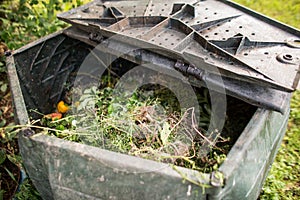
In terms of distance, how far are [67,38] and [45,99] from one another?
464 millimetres

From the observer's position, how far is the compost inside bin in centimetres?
181

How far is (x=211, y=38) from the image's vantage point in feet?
6.17

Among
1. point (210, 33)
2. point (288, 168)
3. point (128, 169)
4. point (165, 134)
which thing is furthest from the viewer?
point (288, 168)

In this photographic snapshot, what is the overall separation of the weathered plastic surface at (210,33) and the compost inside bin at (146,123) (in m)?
0.38

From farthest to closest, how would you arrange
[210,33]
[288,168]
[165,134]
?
[288,168]
[210,33]
[165,134]

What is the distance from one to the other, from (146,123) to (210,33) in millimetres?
632

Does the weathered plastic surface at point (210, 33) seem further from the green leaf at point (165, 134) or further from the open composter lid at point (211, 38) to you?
the green leaf at point (165, 134)

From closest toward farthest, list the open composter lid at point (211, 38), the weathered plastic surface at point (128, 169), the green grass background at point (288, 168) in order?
the weathered plastic surface at point (128, 169) < the open composter lid at point (211, 38) < the green grass background at point (288, 168)

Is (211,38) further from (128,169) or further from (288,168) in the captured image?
(288,168)

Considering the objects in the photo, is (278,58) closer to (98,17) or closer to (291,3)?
(98,17)

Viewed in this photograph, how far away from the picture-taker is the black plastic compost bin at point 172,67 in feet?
4.60

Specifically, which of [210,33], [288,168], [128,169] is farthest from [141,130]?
[288,168]

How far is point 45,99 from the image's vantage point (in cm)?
244

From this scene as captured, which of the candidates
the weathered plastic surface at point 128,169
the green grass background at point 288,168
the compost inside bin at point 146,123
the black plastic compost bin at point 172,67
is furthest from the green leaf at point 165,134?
the green grass background at point 288,168
